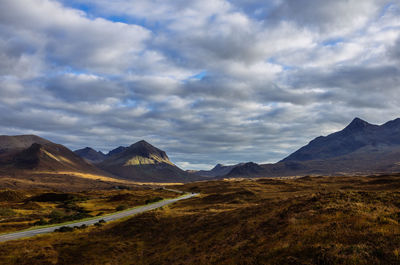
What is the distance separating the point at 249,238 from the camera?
77.8 ft

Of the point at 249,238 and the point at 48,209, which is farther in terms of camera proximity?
the point at 48,209

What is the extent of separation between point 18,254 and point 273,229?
27.8 meters

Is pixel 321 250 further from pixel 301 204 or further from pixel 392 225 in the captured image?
pixel 301 204

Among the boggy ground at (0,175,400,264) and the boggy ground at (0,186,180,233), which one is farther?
the boggy ground at (0,186,180,233)

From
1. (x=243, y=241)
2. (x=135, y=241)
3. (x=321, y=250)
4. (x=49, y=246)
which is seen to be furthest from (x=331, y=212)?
(x=49, y=246)

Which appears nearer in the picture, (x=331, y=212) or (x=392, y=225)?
(x=392, y=225)

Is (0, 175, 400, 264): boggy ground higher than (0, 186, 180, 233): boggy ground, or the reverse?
(0, 175, 400, 264): boggy ground

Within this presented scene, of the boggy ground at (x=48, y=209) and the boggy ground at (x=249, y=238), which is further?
the boggy ground at (x=48, y=209)

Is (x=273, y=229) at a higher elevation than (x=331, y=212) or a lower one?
lower

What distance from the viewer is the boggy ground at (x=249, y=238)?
1562 centimetres

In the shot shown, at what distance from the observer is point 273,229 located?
2389 centimetres

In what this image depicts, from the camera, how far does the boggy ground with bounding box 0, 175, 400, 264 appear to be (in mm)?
15617

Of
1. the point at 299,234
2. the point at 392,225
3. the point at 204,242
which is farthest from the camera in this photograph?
the point at 204,242

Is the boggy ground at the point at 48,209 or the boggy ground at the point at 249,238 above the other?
the boggy ground at the point at 249,238
